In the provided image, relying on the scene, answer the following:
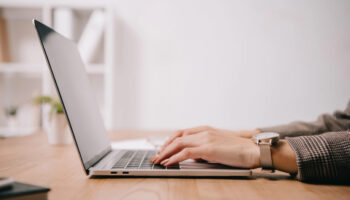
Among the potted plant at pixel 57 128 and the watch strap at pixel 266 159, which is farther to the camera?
the potted plant at pixel 57 128

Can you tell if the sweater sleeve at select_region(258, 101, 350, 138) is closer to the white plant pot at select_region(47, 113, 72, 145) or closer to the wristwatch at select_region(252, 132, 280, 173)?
the wristwatch at select_region(252, 132, 280, 173)

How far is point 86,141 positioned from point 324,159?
1.76 ft

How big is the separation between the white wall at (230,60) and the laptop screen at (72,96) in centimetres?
169

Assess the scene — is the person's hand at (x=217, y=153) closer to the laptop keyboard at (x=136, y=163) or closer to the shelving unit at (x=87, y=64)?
the laptop keyboard at (x=136, y=163)

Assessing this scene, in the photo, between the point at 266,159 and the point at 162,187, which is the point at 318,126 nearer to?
the point at 266,159

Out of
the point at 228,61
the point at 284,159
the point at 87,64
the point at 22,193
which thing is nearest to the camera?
the point at 22,193

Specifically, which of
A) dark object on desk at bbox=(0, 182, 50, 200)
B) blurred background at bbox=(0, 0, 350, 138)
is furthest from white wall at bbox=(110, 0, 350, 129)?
dark object on desk at bbox=(0, 182, 50, 200)

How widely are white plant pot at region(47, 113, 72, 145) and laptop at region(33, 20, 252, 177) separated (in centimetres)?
41

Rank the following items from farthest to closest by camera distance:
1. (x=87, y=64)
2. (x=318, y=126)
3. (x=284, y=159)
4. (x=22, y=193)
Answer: (x=87, y=64)
(x=318, y=126)
(x=284, y=159)
(x=22, y=193)

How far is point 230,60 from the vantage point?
8.13 feet

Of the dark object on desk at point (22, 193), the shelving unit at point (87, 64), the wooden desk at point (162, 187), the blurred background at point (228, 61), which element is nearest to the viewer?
the dark object on desk at point (22, 193)

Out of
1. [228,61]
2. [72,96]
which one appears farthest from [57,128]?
[228,61]

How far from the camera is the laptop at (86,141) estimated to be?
22.4 inches

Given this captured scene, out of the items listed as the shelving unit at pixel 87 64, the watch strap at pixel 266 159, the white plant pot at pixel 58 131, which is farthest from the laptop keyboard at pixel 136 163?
the shelving unit at pixel 87 64
